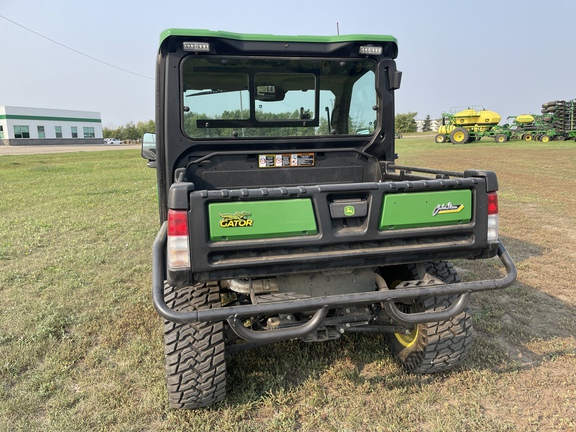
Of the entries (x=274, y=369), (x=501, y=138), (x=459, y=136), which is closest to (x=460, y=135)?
(x=459, y=136)

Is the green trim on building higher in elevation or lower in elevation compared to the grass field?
higher

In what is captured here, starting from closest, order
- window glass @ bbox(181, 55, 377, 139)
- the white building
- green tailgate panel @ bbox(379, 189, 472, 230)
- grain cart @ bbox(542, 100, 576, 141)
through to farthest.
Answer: green tailgate panel @ bbox(379, 189, 472, 230)
window glass @ bbox(181, 55, 377, 139)
grain cart @ bbox(542, 100, 576, 141)
the white building

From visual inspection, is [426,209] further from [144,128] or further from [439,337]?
[144,128]

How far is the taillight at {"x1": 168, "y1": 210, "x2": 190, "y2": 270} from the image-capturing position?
217 centimetres

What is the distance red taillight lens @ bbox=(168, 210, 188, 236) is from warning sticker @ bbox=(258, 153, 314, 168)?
4.42 ft

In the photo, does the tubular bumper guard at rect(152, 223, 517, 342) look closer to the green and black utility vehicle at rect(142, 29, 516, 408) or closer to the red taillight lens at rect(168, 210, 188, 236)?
the green and black utility vehicle at rect(142, 29, 516, 408)

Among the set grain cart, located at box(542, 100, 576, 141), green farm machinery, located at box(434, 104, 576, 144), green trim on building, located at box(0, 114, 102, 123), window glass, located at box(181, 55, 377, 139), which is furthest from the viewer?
green trim on building, located at box(0, 114, 102, 123)

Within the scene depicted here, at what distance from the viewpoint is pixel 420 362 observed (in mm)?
2912

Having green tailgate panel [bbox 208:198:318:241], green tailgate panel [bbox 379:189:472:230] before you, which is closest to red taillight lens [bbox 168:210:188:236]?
green tailgate panel [bbox 208:198:318:241]

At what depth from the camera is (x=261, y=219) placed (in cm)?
227

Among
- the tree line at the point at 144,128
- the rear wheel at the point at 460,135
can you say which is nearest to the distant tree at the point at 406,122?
the tree line at the point at 144,128

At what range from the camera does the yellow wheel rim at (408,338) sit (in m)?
3.02

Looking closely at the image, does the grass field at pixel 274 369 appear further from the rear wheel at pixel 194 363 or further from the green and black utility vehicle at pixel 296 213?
the green and black utility vehicle at pixel 296 213

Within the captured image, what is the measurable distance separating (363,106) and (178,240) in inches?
81.3
